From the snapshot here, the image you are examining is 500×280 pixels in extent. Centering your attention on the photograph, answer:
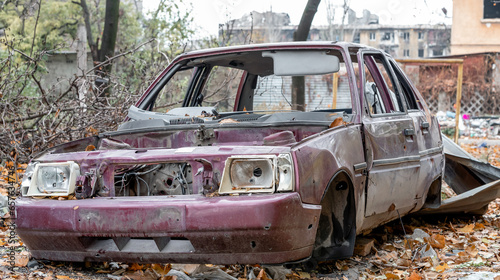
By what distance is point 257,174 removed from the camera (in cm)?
341

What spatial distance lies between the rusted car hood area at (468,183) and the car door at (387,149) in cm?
116

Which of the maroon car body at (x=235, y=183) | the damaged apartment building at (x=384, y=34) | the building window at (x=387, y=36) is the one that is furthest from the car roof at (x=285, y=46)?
the building window at (x=387, y=36)

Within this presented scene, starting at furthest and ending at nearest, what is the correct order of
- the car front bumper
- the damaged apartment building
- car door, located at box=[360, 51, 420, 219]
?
the damaged apartment building
car door, located at box=[360, 51, 420, 219]
the car front bumper

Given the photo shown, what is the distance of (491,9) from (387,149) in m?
A: 30.9

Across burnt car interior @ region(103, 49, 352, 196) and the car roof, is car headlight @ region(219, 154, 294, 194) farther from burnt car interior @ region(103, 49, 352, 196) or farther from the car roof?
the car roof

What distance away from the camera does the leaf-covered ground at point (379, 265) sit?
384cm

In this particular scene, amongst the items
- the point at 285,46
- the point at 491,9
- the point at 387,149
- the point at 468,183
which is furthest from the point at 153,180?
the point at 491,9

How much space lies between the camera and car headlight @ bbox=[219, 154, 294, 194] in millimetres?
3314

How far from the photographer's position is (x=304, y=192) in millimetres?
3367

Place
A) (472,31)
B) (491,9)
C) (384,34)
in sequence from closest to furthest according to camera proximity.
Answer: (491,9), (472,31), (384,34)

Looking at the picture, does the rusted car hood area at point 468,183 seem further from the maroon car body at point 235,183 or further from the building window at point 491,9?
the building window at point 491,9

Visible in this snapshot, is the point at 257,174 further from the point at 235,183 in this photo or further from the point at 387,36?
the point at 387,36

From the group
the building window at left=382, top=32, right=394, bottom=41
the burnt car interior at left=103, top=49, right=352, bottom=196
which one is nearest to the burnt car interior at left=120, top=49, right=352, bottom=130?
the burnt car interior at left=103, top=49, right=352, bottom=196

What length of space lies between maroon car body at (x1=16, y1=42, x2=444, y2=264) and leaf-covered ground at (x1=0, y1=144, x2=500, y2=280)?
24cm
